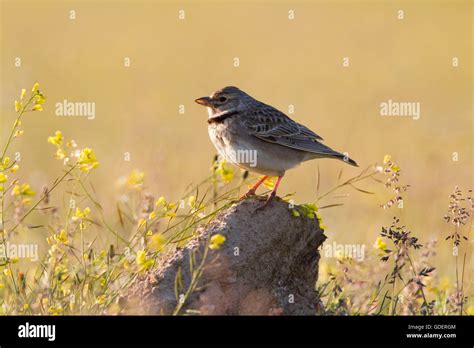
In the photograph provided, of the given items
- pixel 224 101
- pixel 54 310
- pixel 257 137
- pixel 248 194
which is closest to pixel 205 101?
pixel 224 101

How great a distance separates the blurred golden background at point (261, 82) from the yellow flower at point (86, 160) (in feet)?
17.4

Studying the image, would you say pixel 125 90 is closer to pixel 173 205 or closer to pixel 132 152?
pixel 132 152

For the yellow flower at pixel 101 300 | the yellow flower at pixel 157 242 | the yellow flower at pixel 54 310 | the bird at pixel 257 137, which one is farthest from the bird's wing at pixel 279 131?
the yellow flower at pixel 54 310

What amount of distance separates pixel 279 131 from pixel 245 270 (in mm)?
2465

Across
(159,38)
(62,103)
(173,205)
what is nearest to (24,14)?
(159,38)

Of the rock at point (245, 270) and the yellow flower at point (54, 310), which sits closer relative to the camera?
the yellow flower at point (54, 310)

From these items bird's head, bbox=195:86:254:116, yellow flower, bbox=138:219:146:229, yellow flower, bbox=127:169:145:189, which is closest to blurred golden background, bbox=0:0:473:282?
bird's head, bbox=195:86:254:116

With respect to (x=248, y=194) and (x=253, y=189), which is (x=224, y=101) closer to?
(x=253, y=189)

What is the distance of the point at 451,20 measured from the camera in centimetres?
3631

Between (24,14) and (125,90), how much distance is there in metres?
12.7

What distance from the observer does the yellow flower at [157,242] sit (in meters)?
6.68

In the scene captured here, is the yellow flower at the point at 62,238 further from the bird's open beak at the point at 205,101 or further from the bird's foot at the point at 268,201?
the bird's open beak at the point at 205,101

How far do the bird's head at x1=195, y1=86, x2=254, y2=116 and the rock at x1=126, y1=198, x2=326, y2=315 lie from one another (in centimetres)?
180

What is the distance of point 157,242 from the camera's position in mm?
6691
